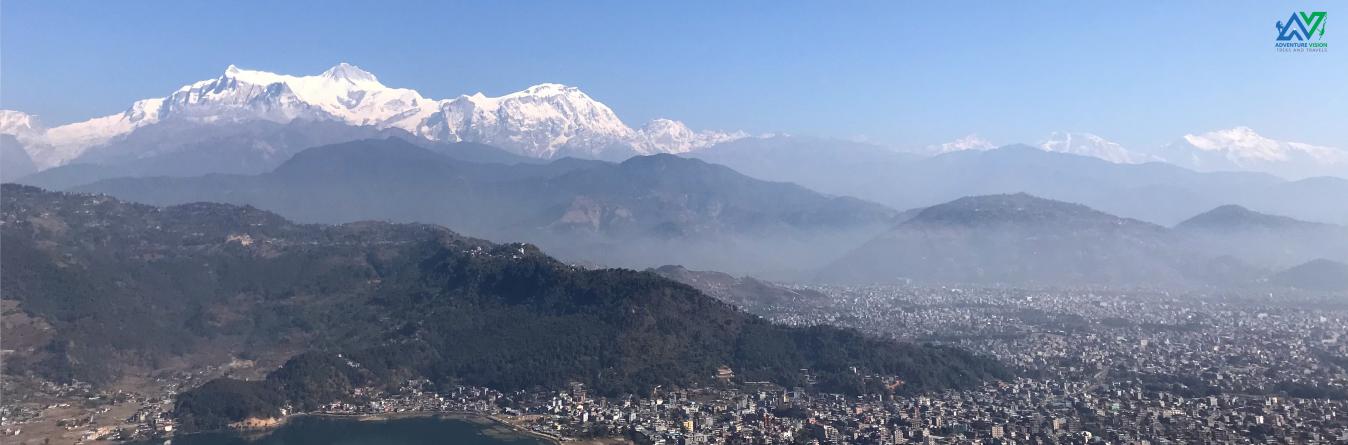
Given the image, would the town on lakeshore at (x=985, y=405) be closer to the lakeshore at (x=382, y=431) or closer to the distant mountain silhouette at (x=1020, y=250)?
the lakeshore at (x=382, y=431)

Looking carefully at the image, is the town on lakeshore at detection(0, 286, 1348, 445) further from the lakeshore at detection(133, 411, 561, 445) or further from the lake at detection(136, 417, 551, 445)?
the lake at detection(136, 417, 551, 445)

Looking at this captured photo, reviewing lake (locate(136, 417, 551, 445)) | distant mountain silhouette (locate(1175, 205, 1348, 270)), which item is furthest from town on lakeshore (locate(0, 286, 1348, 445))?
distant mountain silhouette (locate(1175, 205, 1348, 270))

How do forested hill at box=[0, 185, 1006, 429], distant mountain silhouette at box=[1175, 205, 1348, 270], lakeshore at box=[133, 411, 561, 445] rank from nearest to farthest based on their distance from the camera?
lakeshore at box=[133, 411, 561, 445]
forested hill at box=[0, 185, 1006, 429]
distant mountain silhouette at box=[1175, 205, 1348, 270]

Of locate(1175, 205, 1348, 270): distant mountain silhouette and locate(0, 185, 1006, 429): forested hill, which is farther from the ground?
locate(1175, 205, 1348, 270): distant mountain silhouette

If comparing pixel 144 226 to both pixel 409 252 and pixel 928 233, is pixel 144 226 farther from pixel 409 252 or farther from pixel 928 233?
pixel 928 233

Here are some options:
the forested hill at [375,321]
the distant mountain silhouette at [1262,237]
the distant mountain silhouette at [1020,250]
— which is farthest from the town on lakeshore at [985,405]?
the distant mountain silhouette at [1262,237]

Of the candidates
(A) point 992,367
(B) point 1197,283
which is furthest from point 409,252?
(B) point 1197,283

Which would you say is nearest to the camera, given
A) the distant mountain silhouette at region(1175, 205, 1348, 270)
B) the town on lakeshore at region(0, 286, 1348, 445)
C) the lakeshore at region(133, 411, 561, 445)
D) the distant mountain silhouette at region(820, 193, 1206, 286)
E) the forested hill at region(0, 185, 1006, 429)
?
the town on lakeshore at region(0, 286, 1348, 445)
